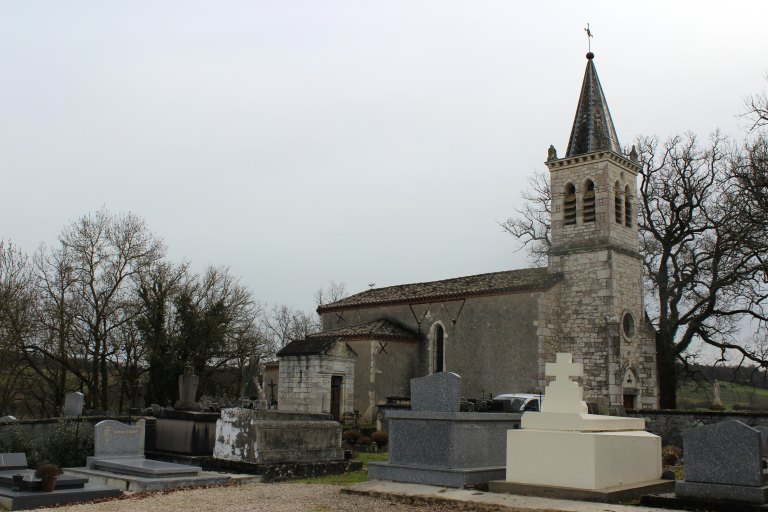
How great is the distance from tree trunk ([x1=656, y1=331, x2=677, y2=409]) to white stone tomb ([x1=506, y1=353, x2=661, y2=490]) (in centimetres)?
2000

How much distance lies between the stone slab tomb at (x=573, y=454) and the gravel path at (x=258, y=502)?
1.59 meters

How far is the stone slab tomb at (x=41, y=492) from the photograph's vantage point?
420 inches

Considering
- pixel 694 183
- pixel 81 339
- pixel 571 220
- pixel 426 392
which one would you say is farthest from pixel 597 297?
pixel 81 339

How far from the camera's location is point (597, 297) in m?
26.5

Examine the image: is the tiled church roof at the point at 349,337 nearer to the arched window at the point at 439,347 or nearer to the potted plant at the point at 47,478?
the arched window at the point at 439,347

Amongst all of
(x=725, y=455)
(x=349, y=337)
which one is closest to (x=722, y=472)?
(x=725, y=455)

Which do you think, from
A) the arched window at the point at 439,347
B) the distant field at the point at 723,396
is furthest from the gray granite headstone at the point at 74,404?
the distant field at the point at 723,396

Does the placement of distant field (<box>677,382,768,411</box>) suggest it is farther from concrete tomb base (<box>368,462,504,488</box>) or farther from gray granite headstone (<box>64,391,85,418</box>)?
gray granite headstone (<box>64,391,85,418</box>)

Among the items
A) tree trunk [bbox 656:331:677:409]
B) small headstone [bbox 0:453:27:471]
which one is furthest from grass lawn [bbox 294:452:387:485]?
tree trunk [bbox 656:331:677:409]

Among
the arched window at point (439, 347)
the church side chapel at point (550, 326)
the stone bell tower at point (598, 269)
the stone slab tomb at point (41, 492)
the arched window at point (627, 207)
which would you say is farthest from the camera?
the arched window at point (439, 347)

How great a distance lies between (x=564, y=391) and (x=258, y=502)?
16.9ft

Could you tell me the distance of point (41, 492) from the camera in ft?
36.3

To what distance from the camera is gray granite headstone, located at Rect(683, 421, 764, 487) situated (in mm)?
9070

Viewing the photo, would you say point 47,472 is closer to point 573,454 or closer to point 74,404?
point 573,454
